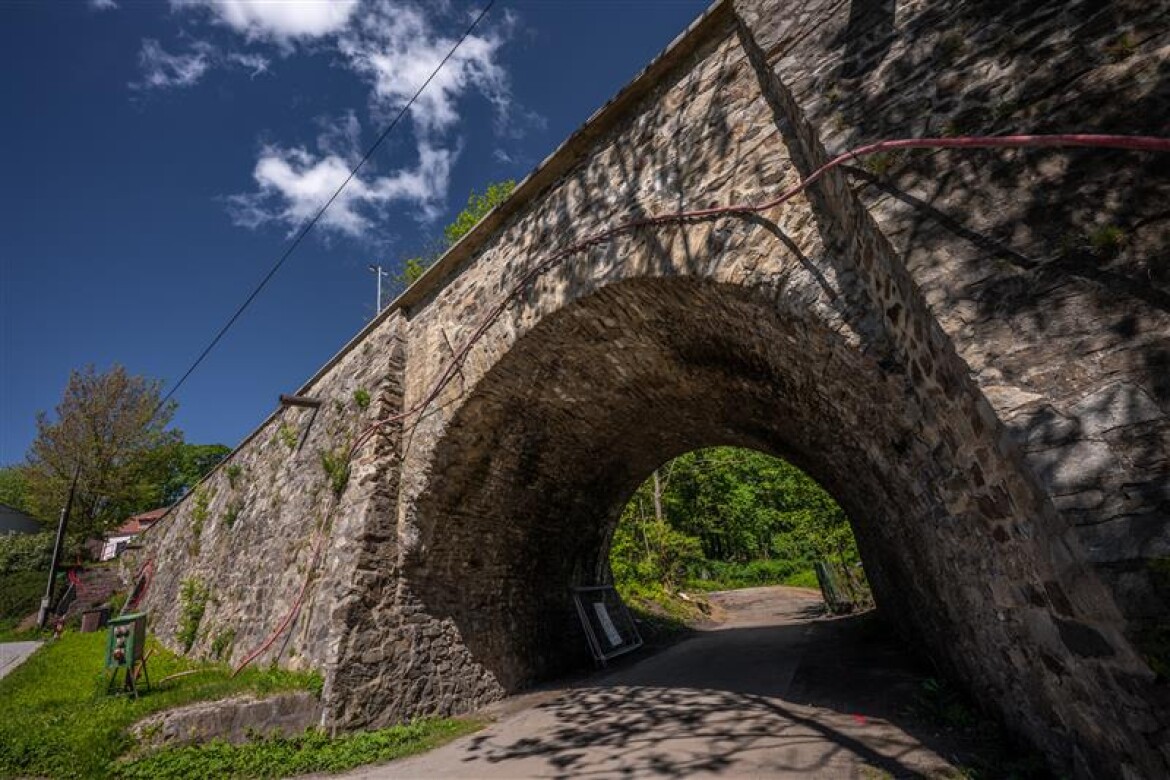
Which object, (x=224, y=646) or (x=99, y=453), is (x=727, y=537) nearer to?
(x=224, y=646)

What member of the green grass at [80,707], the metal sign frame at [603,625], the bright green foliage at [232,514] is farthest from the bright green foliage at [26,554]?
the metal sign frame at [603,625]

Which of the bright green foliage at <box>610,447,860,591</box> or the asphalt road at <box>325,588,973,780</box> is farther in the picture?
the bright green foliage at <box>610,447,860,591</box>

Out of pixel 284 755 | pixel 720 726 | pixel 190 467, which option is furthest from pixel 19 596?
pixel 190 467

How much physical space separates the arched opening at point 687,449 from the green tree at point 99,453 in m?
25.1

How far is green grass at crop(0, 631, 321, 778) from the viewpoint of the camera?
15.7 feet

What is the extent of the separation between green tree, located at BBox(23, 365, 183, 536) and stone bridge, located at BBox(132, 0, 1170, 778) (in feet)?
68.9

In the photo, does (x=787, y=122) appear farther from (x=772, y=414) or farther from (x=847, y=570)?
(x=847, y=570)

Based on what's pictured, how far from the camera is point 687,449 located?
8.92 meters

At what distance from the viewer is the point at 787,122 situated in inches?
158

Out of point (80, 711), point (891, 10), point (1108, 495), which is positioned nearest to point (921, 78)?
point (891, 10)

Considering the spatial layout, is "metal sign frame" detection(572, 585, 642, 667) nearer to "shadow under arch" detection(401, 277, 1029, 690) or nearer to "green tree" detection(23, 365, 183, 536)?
"shadow under arch" detection(401, 277, 1029, 690)

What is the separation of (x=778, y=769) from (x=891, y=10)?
5.05 meters

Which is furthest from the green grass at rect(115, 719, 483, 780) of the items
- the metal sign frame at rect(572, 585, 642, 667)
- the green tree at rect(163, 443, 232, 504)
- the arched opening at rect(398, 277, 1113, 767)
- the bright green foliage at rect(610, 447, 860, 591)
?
the green tree at rect(163, 443, 232, 504)

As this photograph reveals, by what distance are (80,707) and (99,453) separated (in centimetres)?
2413
